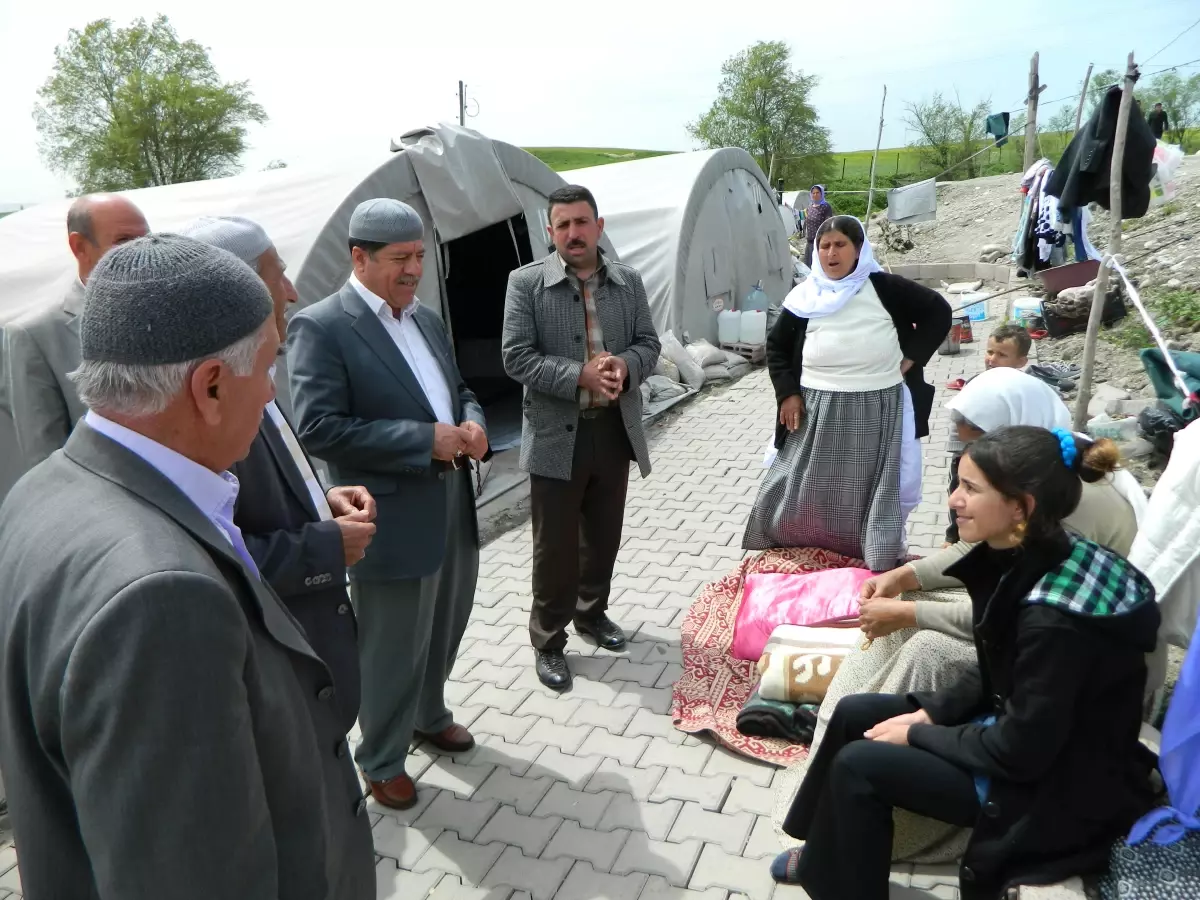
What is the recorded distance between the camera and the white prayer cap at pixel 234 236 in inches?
79.2

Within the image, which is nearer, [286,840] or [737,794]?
[286,840]

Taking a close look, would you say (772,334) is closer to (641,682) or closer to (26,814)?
(641,682)

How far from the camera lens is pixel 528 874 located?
2658mm

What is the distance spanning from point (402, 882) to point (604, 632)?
162 cm

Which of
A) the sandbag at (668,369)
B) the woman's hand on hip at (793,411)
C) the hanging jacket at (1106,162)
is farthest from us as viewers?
the sandbag at (668,369)

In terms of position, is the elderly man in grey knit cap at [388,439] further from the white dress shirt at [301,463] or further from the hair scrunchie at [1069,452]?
the hair scrunchie at [1069,452]

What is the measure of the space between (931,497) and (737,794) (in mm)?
3408

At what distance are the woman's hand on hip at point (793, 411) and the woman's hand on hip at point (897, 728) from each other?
2065mm

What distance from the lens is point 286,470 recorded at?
195 centimetres

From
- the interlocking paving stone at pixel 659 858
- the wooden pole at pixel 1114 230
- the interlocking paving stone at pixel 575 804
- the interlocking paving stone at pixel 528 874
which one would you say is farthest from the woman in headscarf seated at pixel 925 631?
the wooden pole at pixel 1114 230

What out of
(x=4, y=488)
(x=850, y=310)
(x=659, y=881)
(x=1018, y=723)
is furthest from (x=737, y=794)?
(x=4, y=488)

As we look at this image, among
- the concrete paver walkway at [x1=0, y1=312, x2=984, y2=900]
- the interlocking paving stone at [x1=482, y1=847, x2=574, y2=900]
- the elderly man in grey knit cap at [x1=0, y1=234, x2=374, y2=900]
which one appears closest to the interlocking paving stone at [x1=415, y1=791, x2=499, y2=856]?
the concrete paver walkway at [x1=0, y1=312, x2=984, y2=900]

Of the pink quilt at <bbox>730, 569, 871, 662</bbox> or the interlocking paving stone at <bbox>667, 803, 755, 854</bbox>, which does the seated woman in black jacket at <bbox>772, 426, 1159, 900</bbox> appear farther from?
the pink quilt at <bbox>730, 569, 871, 662</bbox>

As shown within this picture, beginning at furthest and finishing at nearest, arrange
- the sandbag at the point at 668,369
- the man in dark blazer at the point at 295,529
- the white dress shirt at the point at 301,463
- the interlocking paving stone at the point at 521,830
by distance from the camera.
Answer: the sandbag at the point at 668,369, the interlocking paving stone at the point at 521,830, the white dress shirt at the point at 301,463, the man in dark blazer at the point at 295,529
